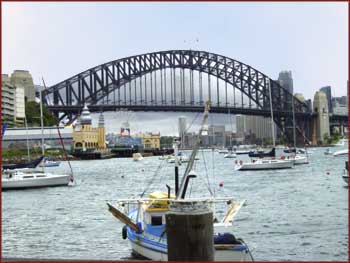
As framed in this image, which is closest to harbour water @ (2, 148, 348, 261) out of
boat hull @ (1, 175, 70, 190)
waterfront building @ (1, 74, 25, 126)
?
boat hull @ (1, 175, 70, 190)

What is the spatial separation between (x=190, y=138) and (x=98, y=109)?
88.2 meters

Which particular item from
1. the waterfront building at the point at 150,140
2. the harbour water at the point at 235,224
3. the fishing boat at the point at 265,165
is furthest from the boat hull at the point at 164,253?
Result: the waterfront building at the point at 150,140

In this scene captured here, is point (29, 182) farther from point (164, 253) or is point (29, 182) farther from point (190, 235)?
point (190, 235)

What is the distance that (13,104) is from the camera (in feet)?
368

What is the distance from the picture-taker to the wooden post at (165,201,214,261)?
5.05 metres

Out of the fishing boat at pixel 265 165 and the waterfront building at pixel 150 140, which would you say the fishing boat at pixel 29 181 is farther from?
the waterfront building at pixel 150 140

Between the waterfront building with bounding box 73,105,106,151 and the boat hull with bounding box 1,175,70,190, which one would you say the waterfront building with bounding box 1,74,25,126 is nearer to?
the waterfront building with bounding box 73,105,106,151

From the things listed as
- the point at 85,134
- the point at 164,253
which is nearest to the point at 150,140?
the point at 85,134

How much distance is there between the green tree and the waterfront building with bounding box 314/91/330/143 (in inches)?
2133

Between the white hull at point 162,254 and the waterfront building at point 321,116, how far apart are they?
105294 millimetres

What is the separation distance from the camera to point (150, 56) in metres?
113

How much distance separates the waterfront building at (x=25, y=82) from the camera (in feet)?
418

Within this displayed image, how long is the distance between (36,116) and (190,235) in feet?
330

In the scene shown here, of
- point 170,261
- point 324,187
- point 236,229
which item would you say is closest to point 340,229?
point 236,229
